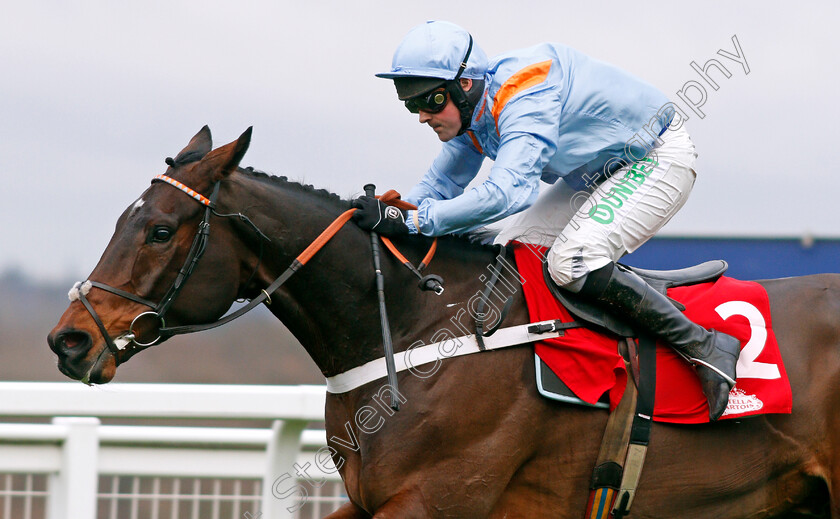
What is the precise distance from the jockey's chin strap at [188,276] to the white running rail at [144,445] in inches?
32.8

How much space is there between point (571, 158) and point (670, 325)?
66 centimetres

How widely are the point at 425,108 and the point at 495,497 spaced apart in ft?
4.26

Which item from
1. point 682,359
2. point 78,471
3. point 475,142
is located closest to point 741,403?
point 682,359

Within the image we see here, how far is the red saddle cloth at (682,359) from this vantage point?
301 centimetres

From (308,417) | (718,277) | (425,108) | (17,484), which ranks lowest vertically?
(17,484)

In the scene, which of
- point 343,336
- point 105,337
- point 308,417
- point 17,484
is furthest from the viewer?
point 17,484

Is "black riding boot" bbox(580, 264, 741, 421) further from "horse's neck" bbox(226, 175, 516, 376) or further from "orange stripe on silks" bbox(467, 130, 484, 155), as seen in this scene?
"orange stripe on silks" bbox(467, 130, 484, 155)

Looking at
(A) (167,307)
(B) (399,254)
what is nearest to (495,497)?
(B) (399,254)

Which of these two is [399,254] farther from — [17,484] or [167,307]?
[17,484]

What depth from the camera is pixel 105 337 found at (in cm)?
278

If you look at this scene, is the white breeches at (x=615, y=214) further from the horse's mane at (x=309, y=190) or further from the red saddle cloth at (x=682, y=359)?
the horse's mane at (x=309, y=190)

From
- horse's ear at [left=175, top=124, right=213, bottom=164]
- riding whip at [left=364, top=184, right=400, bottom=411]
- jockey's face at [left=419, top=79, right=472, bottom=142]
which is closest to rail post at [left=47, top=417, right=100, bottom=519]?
horse's ear at [left=175, top=124, right=213, bottom=164]

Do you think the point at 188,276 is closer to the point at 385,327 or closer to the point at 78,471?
the point at 385,327

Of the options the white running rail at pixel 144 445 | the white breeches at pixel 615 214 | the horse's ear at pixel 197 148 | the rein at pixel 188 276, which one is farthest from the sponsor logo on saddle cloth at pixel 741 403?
the horse's ear at pixel 197 148
